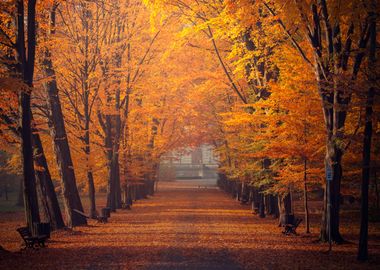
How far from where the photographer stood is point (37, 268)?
13891 mm

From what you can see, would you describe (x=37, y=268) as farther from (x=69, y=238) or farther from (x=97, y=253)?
(x=69, y=238)

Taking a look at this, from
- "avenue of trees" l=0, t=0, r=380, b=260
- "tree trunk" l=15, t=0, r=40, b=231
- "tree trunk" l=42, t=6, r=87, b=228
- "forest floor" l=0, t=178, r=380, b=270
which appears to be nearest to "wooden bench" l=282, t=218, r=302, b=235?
"forest floor" l=0, t=178, r=380, b=270

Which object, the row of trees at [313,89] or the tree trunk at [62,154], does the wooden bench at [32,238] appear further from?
the row of trees at [313,89]

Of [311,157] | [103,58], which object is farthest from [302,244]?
[103,58]

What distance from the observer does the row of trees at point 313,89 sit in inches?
621

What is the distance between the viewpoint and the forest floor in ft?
48.0

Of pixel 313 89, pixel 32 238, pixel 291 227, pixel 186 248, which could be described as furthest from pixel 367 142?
pixel 32 238

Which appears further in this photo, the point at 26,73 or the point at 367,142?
the point at 26,73

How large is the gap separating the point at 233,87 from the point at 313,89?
903cm

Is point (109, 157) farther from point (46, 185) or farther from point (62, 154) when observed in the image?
point (46, 185)

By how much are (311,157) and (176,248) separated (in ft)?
21.9

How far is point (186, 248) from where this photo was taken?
58.5 feet

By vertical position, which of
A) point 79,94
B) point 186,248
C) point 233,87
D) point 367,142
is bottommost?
point 186,248

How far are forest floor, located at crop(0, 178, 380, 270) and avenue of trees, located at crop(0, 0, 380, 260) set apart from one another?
1357 mm
